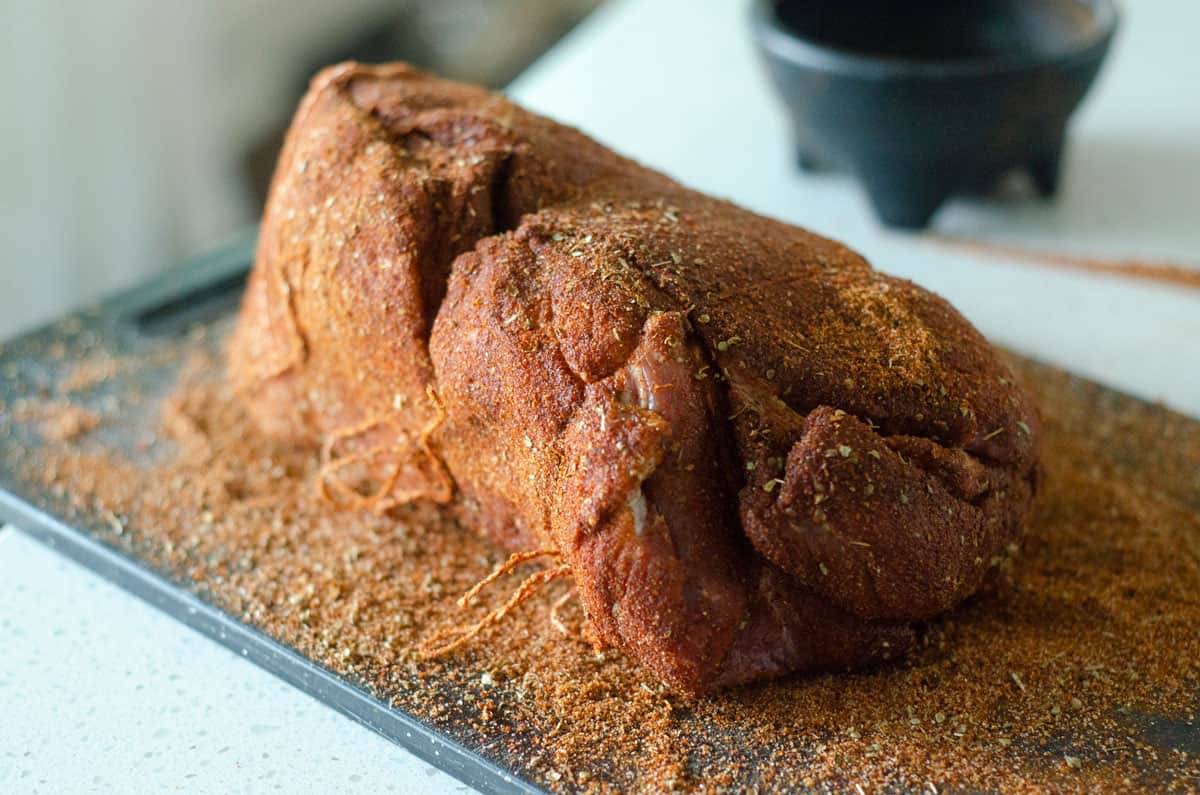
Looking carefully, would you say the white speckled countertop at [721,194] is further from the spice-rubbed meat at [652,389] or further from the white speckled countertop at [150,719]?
the spice-rubbed meat at [652,389]

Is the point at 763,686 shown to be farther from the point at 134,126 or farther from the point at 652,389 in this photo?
the point at 134,126

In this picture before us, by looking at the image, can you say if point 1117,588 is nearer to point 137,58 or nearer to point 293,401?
point 293,401

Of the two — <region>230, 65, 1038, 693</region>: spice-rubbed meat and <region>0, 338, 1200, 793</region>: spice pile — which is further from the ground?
<region>230, 65, 1038, 693</region>: spice-rubbed meat

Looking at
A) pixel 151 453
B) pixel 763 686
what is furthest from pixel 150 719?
pixel 763 686

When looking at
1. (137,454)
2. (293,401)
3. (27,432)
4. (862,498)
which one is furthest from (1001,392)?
(27,432)

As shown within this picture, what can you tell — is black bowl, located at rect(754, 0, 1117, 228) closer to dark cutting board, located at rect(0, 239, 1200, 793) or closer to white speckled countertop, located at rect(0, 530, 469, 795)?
dark cutting board, located at rect(0, 239, 1200, 793)

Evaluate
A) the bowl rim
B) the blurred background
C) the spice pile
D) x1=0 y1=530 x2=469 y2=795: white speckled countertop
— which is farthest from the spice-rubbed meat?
the blurred background

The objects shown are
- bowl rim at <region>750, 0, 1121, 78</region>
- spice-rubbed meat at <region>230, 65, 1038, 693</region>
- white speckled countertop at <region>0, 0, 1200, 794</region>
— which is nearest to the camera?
spice-rubbed meat at <region>230, 65, 1038, 693</region>
